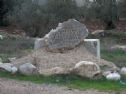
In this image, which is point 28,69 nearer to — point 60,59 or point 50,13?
point 60,59

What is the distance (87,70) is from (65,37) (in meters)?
2.59

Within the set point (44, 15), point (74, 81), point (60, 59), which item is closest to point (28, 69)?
point (60, 59)

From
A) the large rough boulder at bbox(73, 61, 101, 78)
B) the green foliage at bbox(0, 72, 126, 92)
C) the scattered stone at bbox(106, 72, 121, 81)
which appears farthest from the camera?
the large rough boulder at bbox(73, 61, 101, 78)

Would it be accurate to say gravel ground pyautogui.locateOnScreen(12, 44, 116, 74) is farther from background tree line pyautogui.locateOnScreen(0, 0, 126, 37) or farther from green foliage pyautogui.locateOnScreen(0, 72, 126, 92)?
background tree line pyautogui.locateOnScreen(0, 0, 126, 37)

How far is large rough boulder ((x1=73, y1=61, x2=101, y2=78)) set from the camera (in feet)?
44.5

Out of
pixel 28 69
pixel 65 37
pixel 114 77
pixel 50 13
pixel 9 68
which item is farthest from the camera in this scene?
pixel 50 13

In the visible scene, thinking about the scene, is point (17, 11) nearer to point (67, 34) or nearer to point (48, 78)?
point (67, 34)

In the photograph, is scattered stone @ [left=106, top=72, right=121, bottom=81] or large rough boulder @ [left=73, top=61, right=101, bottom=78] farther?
large rough boulder @ [left=73, top=61, right=101, bottom=78]

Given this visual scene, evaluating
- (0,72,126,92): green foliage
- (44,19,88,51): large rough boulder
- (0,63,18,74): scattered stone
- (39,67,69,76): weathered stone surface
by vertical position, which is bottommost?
(0,72,126,92): green foliage

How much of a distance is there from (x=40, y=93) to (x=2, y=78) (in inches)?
104

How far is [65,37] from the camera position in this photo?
52.5 ft

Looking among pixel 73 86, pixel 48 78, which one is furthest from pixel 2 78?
pixel 73 86

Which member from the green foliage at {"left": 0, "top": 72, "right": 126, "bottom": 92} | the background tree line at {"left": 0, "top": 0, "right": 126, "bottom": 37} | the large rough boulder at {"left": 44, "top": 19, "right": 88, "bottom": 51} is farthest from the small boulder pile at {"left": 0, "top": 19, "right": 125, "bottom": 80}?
the background tree line at {"left": 0, "top": 0, "right": 126, "bottom": 37}

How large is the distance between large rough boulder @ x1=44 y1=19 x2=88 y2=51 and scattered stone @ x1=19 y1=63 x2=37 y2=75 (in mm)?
1725
